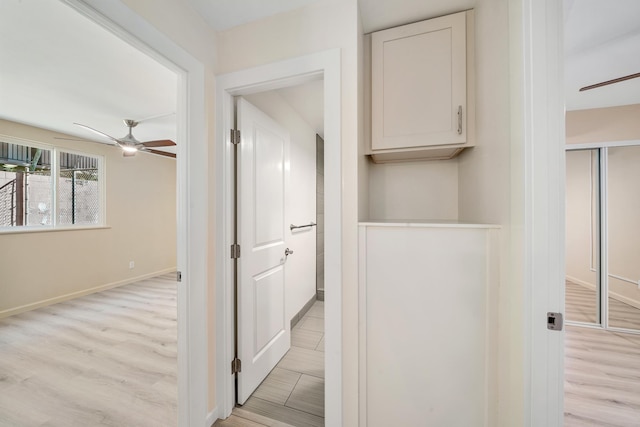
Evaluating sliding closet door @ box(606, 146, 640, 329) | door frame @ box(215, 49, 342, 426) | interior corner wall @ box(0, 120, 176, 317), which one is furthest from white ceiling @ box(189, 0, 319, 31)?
interior corner wall @ box(0, 120, 176, 317)

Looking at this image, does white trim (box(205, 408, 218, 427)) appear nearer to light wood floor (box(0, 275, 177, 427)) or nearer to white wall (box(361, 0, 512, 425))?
light wood floor (box(0, 275, 177, 427))

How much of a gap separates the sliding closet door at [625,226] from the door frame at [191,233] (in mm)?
4017

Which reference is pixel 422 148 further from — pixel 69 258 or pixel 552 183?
pixel 69 258

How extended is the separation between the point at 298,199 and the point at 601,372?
2975mm

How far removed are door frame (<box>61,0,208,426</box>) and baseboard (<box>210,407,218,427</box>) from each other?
4 cm

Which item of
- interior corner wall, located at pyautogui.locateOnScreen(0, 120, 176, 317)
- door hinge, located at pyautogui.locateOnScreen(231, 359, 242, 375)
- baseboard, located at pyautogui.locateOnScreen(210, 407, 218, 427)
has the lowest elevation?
baseboard, located at pyautogui.locateOnScreen(210, 407, 218, 427)

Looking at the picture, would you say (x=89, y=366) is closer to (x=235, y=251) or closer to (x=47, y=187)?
(x=235, y=251)

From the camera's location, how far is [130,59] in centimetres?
187

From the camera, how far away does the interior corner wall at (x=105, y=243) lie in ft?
10.2

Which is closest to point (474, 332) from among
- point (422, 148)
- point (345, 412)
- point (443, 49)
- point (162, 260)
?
point (345, 412)

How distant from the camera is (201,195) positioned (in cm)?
138

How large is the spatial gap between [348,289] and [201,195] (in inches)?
39.6

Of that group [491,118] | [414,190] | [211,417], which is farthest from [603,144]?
[211,417]

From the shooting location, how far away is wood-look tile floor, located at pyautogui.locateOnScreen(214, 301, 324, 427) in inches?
57.0
